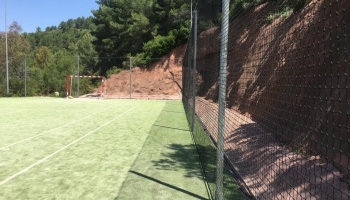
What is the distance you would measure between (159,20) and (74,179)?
90.3 feet

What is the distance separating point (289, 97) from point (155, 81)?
22.2 meters

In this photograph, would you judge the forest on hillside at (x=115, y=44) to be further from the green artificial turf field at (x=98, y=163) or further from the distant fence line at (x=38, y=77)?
the green artificial turf field at (x=98, y=163)

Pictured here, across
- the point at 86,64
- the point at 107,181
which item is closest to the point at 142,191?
the point at 107,181

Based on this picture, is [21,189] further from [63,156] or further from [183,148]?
[183,148]

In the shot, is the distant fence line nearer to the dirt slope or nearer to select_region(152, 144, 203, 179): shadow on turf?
the dirt slope

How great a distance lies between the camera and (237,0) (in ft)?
14.0

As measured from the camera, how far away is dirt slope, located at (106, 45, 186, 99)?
26.3 meters

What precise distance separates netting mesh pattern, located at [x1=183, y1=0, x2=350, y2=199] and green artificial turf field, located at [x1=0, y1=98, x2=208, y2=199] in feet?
2.87

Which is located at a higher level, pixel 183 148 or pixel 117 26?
pixel 117 26

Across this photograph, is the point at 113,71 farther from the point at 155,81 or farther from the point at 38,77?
the point at 38,77

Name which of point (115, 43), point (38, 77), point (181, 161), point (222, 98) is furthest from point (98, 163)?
point (115, 43)

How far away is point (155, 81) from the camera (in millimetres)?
26828

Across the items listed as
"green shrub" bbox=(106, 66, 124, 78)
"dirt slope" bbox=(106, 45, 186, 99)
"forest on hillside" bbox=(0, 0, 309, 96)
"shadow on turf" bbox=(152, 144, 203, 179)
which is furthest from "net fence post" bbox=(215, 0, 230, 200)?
"green shrub" bbox=(106, 66, 124, 78)

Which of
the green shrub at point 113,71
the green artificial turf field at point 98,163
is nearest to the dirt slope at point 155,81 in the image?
the green shrub at point 113,71
